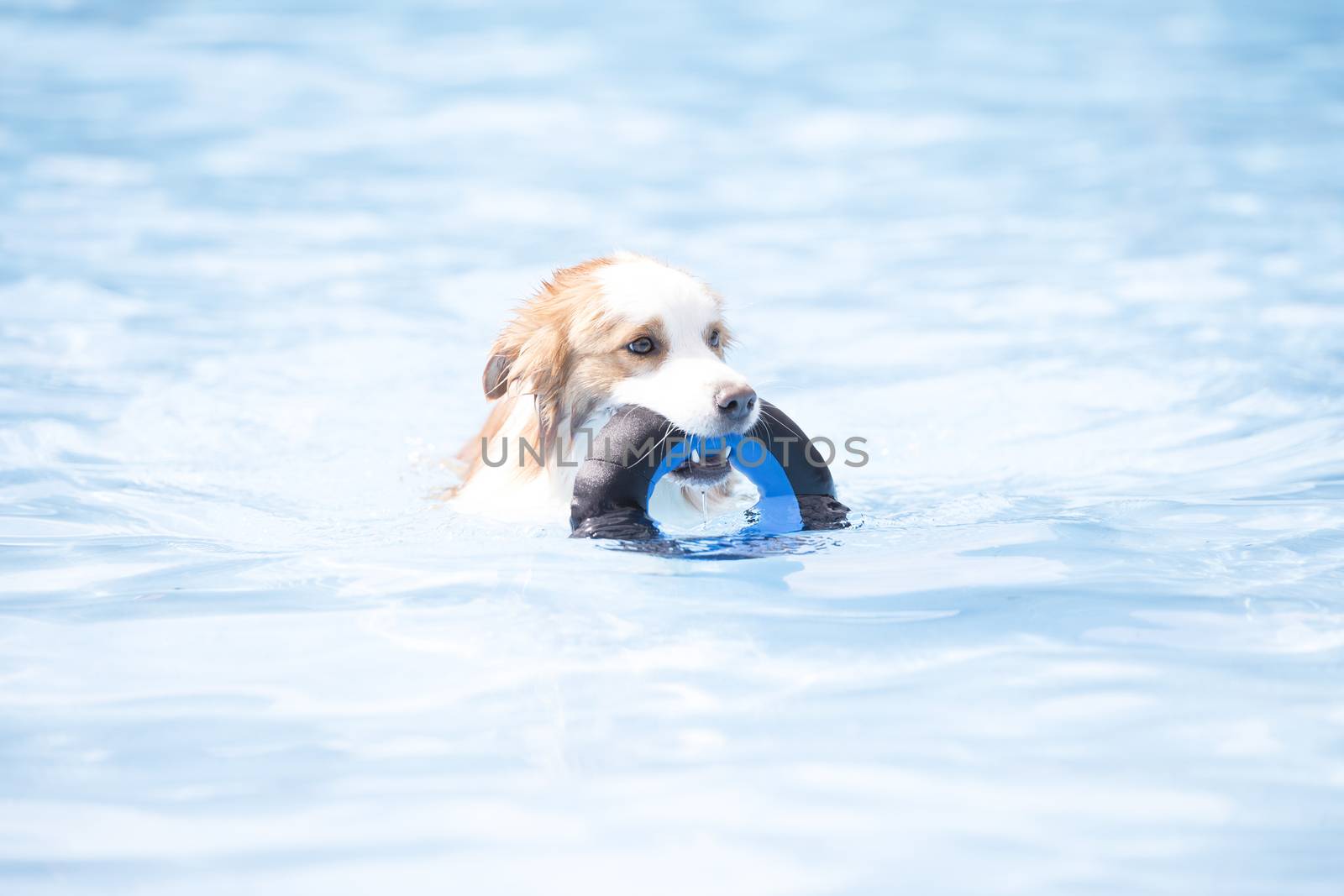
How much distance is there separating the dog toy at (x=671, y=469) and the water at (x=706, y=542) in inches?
5.7

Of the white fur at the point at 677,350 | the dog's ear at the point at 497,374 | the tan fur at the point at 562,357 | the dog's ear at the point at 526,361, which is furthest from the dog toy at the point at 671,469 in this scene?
the dog's ear at the point at 497,374

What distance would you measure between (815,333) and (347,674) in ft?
17.3

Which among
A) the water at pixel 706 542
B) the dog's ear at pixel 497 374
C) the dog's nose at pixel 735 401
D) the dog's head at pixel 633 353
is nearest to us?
the water at pixel 706 542

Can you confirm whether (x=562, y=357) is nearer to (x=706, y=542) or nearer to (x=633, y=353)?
(x=633, y=353)

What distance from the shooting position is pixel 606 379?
448cm

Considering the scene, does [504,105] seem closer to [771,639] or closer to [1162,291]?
[1162,291]

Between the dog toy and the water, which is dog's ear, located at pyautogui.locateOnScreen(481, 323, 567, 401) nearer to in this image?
the dog toy

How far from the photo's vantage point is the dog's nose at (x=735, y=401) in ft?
13.5

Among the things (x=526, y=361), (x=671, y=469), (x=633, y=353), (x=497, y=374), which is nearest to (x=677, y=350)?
(x=633, y=353)

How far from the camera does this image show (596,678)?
340 centimetres

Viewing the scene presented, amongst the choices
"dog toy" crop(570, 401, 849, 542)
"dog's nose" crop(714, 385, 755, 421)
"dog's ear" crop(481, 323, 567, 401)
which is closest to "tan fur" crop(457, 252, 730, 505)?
"dog's ear" crop(481, 323, 567, 401)

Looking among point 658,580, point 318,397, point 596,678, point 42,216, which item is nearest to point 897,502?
point 658,580

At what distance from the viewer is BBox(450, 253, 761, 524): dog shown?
427 cm

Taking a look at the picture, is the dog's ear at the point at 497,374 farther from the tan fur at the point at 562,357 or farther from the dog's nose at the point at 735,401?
the dog's nose at the point at 735,401
